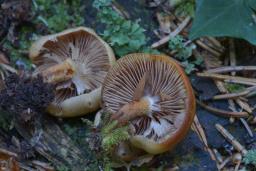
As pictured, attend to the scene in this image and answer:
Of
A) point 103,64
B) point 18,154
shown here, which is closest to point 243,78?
point 103,64

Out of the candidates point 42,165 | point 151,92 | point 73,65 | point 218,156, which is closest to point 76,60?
point 73,65

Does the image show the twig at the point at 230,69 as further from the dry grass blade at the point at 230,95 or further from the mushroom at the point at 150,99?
the mushroom at the point at 150,99

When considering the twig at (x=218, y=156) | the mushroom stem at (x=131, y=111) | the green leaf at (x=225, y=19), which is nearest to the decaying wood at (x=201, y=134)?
the twig at (x=218, y=156)

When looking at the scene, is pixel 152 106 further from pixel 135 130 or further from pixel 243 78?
pixel 243 78

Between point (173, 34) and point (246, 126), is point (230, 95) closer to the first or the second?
point (246, 126)

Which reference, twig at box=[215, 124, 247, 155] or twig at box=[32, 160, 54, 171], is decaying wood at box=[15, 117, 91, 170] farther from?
twig at box=[215, 124, 247, 155]
